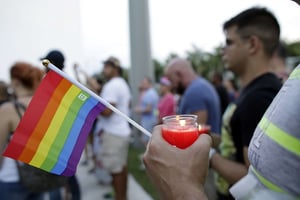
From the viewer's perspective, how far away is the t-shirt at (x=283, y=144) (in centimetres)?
75

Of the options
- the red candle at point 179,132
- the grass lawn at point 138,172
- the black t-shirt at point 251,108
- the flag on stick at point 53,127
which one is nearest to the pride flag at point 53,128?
the flag on stick at point 53,127

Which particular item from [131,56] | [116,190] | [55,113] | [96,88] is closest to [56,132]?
[55,113]

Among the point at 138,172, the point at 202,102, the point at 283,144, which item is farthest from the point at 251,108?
the point at 138,172

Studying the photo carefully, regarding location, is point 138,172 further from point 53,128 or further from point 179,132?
point 179,132

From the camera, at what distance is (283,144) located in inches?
29.9

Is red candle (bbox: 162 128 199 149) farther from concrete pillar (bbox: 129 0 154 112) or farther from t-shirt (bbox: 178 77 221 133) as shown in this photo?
concrete pillar (bbox: 129 0 154 112)

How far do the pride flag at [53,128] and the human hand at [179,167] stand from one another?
0.55 metres

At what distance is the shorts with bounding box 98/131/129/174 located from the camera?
4.41 m

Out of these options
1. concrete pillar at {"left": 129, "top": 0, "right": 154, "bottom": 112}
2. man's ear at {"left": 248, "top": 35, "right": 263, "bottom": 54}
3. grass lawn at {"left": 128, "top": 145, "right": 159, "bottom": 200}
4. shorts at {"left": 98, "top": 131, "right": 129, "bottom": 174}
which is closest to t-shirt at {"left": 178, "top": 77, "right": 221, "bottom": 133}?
man's ear at {"left": 248, "top": 35, "right": 263, "bottom": 54}

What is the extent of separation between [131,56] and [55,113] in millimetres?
7932

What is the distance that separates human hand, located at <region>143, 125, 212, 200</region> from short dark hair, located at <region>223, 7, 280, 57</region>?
117 cm

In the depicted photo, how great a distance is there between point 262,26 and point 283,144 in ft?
4.31

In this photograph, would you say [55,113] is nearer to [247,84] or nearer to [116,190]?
[247,84]

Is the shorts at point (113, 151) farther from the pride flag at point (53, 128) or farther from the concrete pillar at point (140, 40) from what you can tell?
the concrete pillar at point (140, 40)
